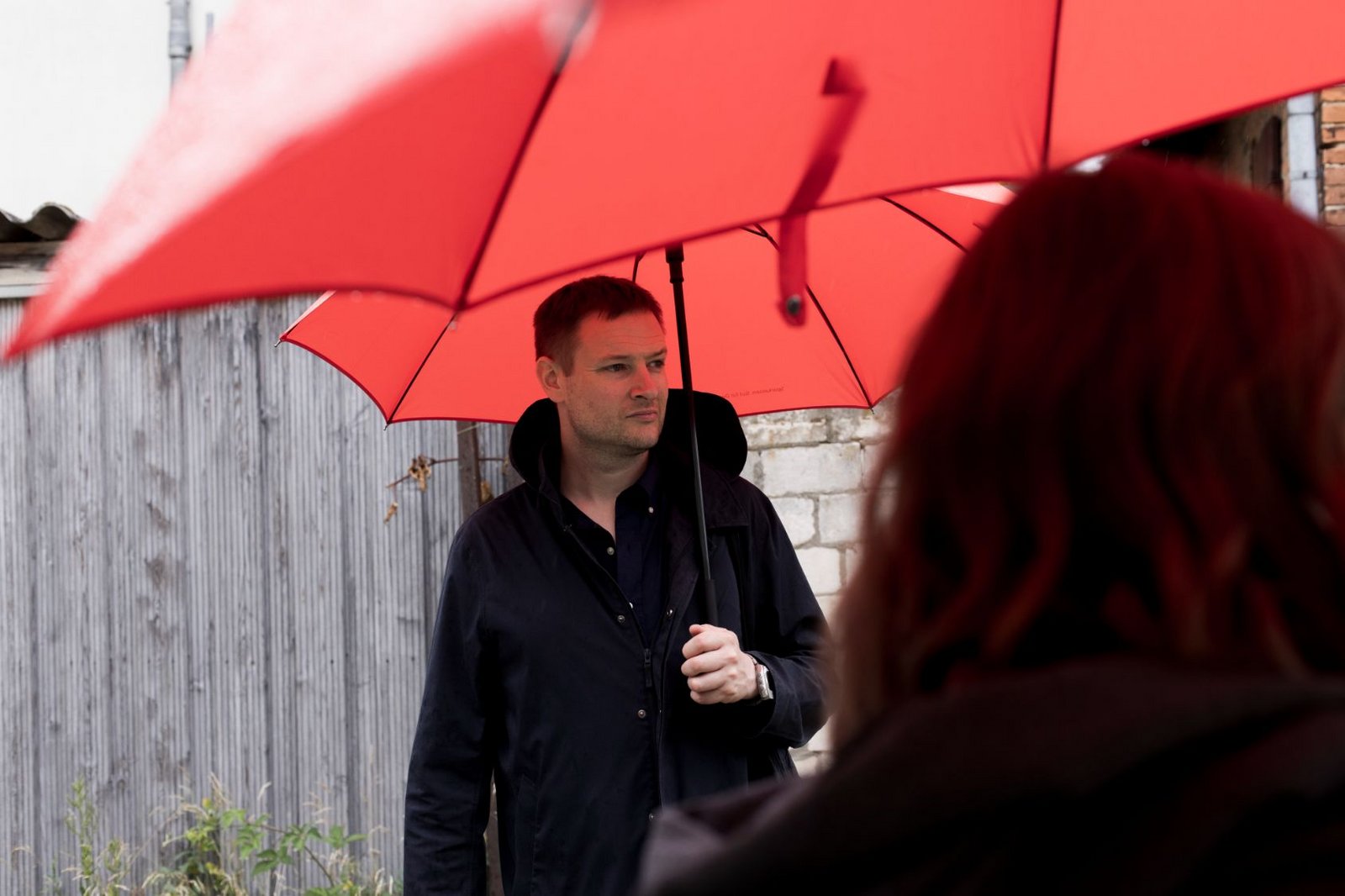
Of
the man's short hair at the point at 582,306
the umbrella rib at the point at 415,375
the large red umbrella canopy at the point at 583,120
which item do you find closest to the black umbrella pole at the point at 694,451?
the man's short hair at the point at 582,306

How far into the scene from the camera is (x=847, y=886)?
905mm

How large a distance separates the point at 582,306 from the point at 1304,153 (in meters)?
2.55

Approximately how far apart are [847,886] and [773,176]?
1188 mm

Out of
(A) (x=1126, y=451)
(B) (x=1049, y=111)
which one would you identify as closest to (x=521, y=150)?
(B) (x=1049, y=111)

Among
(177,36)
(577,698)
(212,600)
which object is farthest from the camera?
(177,36)

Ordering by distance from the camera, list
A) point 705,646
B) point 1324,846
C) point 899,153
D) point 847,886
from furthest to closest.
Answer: point 705,646 → point 899,153 → point 847,886 → point 1324,846

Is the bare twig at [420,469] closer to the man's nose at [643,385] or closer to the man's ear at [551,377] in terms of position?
the man's ear at [551,377]

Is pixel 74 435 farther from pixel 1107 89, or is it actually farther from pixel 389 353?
pixel 1107 89

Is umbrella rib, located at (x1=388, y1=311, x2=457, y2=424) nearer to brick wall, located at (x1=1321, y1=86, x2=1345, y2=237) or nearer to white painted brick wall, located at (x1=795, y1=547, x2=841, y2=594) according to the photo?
white painted brick wall, located at (x1=795, y1=547, x2=841, y2=594)

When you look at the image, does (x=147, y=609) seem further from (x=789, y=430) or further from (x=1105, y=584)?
(x=1105, y=584)

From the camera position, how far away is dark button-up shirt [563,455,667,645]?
105 inches

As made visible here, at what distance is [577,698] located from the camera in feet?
8.41

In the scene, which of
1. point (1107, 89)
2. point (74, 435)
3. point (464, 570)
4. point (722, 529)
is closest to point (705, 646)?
point (722, 529)

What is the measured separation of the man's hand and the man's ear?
0.64 m
